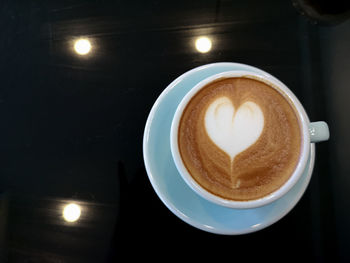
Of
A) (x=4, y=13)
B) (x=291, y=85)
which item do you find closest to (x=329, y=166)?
(x=291, y=85)

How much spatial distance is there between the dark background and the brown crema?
0.34 m

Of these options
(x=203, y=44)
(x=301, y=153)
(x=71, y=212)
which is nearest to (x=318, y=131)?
(x=301, y=153)

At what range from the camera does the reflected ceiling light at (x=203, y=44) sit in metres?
1.17

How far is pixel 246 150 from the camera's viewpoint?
0.82m

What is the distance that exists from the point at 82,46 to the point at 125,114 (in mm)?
333

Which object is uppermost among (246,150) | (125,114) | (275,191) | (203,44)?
(203,44)

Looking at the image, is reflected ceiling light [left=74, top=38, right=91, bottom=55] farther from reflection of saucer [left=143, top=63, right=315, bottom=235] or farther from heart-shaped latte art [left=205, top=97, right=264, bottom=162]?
heart-shaped latte art [left=205, top=97, right=264, bottom=162]

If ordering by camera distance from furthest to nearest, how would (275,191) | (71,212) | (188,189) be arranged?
(71,212), (188,189), (275,191)

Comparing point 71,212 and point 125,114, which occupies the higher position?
point 125,114

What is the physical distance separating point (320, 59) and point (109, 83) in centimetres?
82

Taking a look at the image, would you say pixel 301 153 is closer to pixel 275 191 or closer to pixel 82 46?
pixel 275 191

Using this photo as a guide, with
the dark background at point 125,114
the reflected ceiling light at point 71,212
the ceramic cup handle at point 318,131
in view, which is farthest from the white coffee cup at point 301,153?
the reflected ceiling light at point 71,212

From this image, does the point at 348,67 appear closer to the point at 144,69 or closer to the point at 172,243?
the point at 144,69

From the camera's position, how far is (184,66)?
1.16 meters
